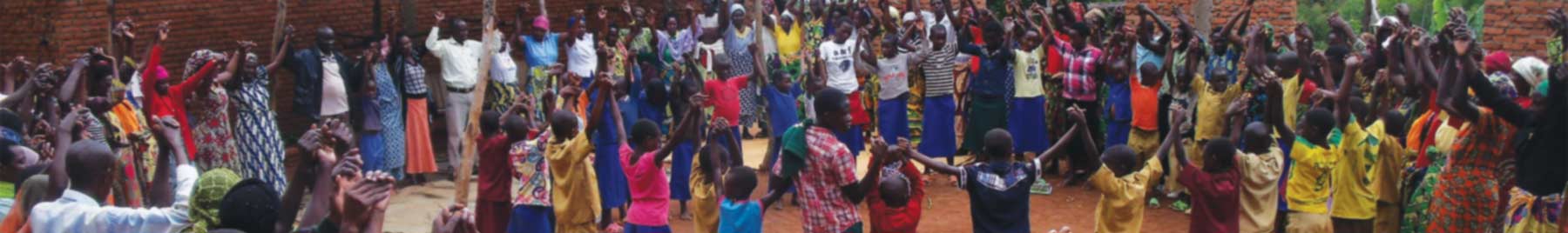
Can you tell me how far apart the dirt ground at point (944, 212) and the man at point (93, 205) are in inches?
175

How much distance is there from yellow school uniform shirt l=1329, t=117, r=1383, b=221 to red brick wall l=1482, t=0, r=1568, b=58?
326 cm

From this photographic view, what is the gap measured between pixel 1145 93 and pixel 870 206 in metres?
3.87

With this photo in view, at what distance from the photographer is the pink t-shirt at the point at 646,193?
7.75 meters

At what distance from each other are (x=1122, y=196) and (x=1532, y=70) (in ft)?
5.84

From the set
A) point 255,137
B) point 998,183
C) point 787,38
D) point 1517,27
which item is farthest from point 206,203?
point 787,38

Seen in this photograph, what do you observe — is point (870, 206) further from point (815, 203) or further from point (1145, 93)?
point (1145, 93)

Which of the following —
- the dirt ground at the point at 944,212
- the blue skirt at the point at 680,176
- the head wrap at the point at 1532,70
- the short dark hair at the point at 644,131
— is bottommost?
the dirt ground at the point at 944,212

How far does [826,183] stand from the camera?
22.7 ft

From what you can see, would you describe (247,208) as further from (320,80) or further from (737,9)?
(737,9)

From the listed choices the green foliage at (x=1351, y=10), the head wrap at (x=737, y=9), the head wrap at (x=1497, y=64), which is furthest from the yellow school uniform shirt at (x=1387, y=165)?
the green foliage at (x=1351, y=10)

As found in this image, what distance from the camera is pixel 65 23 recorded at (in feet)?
34.9

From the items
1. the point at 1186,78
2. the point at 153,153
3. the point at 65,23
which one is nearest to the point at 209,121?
the point at 153,153

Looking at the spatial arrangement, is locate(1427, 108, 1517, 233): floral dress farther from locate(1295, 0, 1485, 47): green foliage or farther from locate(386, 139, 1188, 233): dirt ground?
locate(1295, 0, 1485, 47): green foliage

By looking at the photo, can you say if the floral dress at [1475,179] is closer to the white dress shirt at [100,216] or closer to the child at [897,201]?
the child at [897,201]
